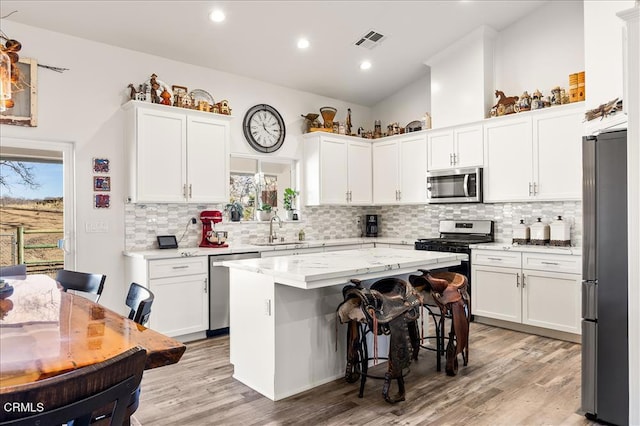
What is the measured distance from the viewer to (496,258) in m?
4.67

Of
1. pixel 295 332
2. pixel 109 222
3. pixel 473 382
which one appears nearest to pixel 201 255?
pixel 109 222

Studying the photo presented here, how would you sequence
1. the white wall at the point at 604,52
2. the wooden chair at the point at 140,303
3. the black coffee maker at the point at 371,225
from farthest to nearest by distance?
1. the black coffee maker at the point at 371,225
2. the white wall at the point at 604,52
3. the wooden chair at the point at 140,303

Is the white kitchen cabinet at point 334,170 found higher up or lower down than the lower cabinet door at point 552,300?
higher up

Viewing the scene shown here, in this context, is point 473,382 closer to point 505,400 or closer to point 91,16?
point 505,400

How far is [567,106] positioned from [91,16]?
15.5ft

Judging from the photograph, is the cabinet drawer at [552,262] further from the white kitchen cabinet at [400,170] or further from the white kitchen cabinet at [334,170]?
the white kitchen cabinet at [334,170]

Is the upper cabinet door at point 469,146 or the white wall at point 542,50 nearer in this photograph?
the white wall at point 542,50

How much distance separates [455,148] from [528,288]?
1.90 m

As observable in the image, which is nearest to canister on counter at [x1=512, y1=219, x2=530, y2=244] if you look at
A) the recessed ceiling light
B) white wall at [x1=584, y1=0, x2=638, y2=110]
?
white wall at [x1=584, y1=0, x2=638, y2=110]

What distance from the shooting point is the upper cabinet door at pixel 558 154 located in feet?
14.1

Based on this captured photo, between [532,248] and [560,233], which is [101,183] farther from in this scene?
[560,233]

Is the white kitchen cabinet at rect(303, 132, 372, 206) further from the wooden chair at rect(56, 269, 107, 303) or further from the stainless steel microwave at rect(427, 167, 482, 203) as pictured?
the wooden chair at rect(56, 269, 107, 303)

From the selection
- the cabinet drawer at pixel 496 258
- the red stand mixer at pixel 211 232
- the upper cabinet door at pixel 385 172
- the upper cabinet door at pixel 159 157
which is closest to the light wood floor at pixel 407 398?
the cabinet drawer at pixel 496 258

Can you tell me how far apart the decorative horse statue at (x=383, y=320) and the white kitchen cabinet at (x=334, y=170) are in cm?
283
